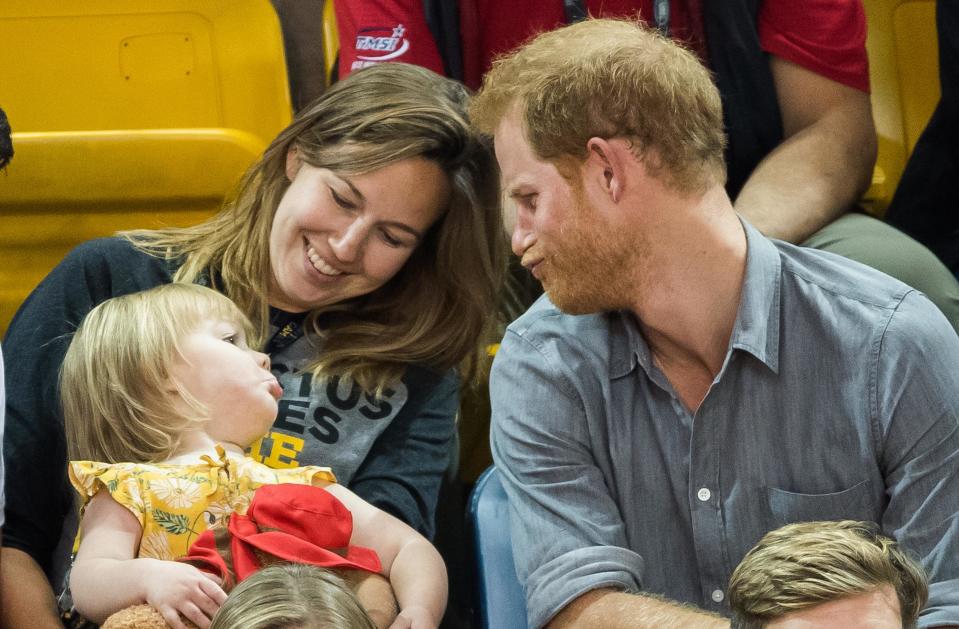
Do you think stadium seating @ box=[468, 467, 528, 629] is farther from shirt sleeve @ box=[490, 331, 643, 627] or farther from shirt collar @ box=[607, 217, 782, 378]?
shirt collar @ box=[607, 217, 782, 378]

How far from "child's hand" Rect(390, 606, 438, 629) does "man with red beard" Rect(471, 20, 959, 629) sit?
131 mm

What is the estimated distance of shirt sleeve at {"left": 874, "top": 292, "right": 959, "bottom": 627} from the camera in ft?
5.08

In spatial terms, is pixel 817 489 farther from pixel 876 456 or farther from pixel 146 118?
pixel 146 118

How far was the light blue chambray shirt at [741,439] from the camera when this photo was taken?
1590 mm

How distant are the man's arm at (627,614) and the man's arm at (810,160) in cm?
80

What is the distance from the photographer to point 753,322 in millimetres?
1653

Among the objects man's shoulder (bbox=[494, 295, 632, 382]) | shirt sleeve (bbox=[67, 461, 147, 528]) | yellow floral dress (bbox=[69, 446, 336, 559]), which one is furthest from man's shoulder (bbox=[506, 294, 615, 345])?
shirt sleeve (bbox=[67, 461, 147, 528])

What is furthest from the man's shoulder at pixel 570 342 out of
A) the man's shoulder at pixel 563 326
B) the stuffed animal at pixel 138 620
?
the stuffed animal at pixel 138 620

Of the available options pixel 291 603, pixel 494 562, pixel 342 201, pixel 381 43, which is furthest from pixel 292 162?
pixel 291 603

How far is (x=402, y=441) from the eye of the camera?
6.35 ft

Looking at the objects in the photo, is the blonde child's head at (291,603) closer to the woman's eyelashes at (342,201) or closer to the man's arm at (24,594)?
the man's arm at (24,594)

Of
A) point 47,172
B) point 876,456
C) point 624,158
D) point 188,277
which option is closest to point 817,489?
point 876,456

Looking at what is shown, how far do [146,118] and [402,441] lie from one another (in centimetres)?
106

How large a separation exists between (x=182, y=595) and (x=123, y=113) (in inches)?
56.5
